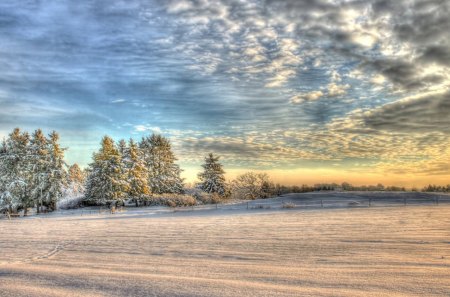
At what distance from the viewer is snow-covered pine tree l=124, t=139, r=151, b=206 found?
159 ft

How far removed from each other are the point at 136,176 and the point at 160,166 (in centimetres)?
692

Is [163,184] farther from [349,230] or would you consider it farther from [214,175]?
[349,230]

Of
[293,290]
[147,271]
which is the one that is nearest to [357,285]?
[293,290]

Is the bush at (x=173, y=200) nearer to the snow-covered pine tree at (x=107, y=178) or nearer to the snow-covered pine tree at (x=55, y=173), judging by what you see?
the snow-covered pine tree at (x=107, y=178)

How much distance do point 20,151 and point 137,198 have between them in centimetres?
1582

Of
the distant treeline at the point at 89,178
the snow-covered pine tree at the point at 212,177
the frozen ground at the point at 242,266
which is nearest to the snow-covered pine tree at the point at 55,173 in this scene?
the distant treeline at the point at 89,178

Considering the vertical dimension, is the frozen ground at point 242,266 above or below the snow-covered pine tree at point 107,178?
below

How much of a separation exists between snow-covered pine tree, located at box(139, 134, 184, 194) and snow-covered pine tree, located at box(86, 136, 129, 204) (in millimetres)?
6065

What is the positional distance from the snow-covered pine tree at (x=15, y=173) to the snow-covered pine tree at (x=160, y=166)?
15.7 m

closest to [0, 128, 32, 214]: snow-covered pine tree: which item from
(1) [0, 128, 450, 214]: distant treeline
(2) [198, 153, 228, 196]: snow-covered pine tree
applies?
(1) [0, 128, 450, 214]: distant treeline

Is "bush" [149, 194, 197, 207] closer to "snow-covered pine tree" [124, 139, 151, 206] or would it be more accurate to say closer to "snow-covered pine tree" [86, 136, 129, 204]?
"snow-covered pine tree" [124, 139, 151, 206]

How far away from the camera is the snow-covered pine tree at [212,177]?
54.9m

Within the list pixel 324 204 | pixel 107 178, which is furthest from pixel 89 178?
pixel 324 204

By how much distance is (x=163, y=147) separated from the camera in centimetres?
5631
